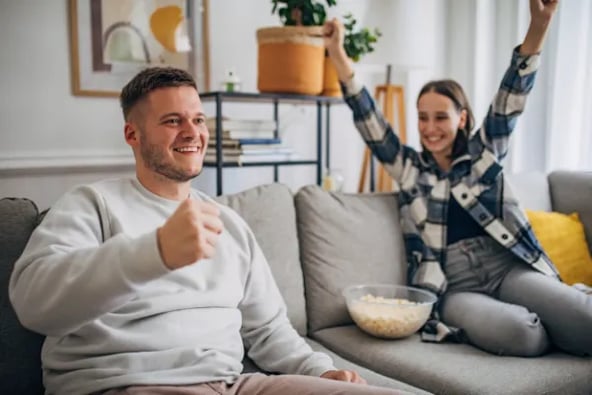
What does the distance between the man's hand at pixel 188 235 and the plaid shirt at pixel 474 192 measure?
4.09 ft

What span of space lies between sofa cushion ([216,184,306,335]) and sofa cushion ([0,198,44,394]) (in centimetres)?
60

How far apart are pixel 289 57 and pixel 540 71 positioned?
4.46ft

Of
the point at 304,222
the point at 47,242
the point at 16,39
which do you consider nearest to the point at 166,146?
the point at 47,242

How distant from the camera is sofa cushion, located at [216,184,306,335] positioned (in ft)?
5.89

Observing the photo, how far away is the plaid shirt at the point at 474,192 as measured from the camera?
1983 mm

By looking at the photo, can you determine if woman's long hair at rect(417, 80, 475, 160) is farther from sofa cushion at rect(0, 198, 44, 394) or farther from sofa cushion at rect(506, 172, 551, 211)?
sofa cushion at rect(0, 198, 44, 394)

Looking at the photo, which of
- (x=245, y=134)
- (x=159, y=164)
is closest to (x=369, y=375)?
(x=159, y=164)

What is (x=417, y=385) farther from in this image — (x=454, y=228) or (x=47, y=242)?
(x=47, y=242)

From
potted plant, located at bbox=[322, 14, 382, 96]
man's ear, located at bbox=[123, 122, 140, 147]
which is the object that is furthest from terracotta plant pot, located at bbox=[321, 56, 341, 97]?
man's ear, located at bbox=[123, 122, 140, 147]

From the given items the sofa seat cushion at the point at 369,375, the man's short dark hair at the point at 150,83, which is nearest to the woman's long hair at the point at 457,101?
the sofa seat cushion at the point at 369,375

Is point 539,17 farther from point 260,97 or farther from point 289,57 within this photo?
point 260,97

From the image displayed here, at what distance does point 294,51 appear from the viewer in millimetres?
2193

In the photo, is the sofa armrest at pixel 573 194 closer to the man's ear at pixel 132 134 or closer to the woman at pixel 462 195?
the woman at pixel 462 195

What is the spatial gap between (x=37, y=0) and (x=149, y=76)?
1.10 meters
